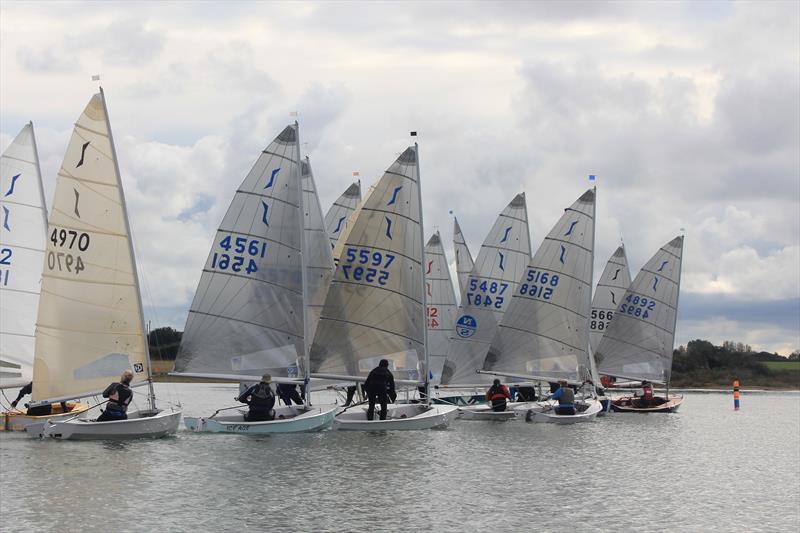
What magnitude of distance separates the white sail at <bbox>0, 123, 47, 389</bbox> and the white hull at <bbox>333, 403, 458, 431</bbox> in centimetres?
952

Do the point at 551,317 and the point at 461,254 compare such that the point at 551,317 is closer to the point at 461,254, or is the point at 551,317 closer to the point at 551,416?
the point at 551,416

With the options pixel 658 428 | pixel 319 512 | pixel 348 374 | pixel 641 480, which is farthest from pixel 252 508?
pixel 658 428

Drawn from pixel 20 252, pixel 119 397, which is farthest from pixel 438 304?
pixel 119 397

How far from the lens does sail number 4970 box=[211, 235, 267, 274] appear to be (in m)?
33.6

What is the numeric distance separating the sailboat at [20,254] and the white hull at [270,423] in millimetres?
4969

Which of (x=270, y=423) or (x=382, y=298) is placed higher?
(x=382, y=298)

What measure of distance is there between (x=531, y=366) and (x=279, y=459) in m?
19.2

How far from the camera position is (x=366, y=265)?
36.4m

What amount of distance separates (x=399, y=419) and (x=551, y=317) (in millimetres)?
12741

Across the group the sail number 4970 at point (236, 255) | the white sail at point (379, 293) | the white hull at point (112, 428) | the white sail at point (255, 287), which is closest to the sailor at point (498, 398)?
the white sail at point (379, 293)

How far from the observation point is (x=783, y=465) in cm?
3164

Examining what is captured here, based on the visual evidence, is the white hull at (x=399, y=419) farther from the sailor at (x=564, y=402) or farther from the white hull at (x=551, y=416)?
the sailor at (x=564, y=402)

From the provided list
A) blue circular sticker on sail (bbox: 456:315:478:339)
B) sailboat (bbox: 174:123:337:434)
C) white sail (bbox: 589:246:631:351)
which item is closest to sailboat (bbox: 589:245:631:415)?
white sail (bbox: 589:246:631:351)

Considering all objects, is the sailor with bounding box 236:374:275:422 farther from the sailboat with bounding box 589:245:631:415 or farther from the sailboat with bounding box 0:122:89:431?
the sailboat with bounding box 589:245:631:415
